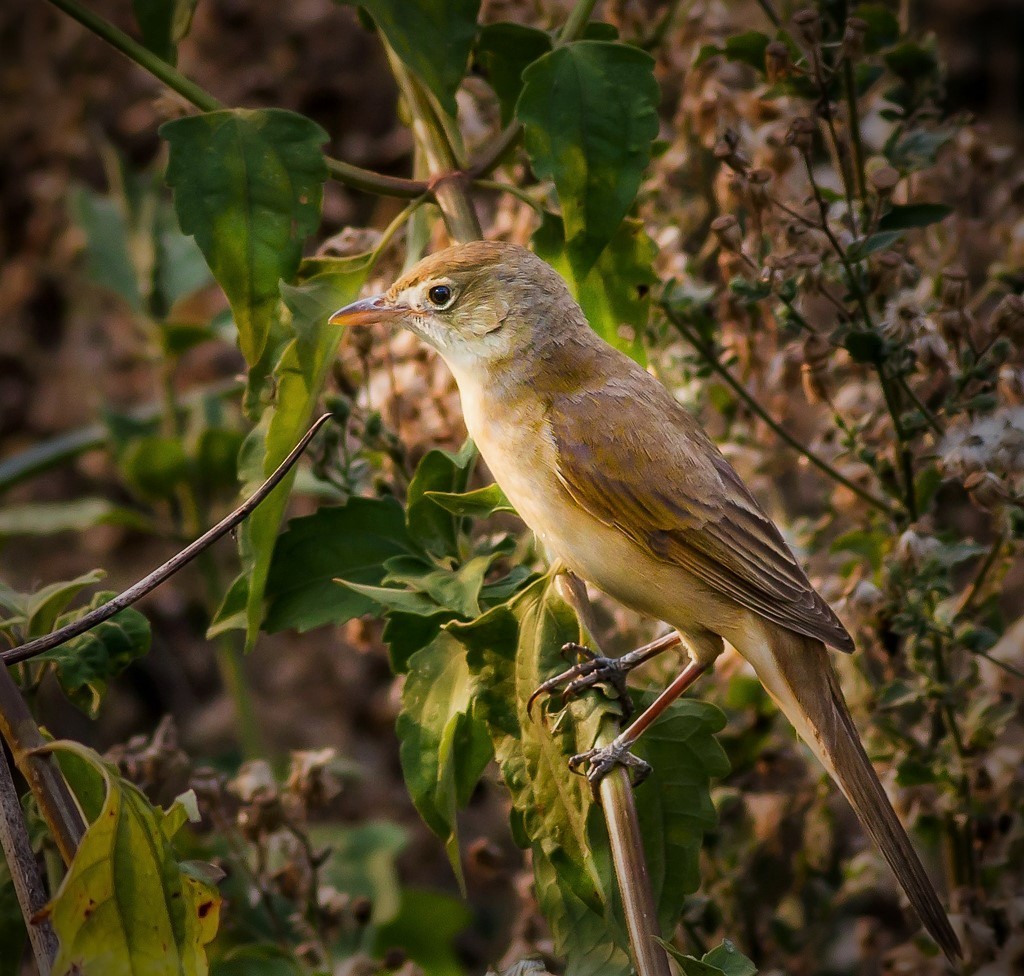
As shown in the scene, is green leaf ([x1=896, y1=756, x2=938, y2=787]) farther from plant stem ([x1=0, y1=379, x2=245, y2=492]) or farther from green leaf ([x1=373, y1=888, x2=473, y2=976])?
plant stem ([x1=0, y1=379, x2=245, y2=492])

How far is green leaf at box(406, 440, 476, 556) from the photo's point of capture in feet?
7.08

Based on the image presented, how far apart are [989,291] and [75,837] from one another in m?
2.22

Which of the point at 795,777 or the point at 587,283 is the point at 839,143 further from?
the point at 795,777

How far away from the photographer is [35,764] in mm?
1606

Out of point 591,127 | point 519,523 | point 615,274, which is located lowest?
point 519,523

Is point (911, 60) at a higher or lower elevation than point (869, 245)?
higher

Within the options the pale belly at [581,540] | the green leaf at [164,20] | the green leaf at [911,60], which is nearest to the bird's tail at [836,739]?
the pale belly at [581,540]

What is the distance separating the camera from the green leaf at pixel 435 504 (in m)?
2.16

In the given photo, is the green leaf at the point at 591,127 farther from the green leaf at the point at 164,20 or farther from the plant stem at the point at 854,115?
the green leaf at the point at 164,20

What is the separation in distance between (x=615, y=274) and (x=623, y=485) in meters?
0.39

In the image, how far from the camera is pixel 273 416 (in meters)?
2.10

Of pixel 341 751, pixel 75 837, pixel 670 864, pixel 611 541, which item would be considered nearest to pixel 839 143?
pixel 611 541

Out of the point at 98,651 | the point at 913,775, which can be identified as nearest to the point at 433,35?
the point at 98,651

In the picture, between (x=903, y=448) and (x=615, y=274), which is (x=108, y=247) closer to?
(x=615, y=274)
